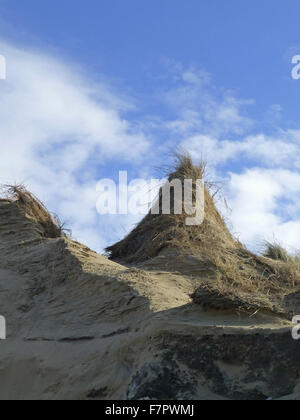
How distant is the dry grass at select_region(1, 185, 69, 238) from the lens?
9984 millimetres

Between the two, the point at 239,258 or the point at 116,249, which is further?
the point at 116,249

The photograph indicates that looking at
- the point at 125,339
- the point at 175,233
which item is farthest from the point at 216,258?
the point at 125,339

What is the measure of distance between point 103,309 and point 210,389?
1854 mm

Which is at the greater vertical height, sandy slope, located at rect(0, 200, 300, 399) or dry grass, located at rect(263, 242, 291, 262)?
dry grass, located at rect(263, 242, 291, 262)

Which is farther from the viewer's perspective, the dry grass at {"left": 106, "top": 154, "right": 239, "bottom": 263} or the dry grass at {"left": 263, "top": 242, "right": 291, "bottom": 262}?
the dry grass at {"left": 263, "top": 242, "right": 291, "bottom": 262}

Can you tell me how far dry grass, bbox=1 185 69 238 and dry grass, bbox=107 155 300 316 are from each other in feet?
3.15

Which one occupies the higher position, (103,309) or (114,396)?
(103,309)

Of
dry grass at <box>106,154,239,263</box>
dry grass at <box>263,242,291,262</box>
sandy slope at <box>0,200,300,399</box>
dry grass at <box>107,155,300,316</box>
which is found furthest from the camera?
dry grass at <box>263,242,291,262</box>

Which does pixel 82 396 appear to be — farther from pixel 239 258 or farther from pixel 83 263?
pixel 239 258

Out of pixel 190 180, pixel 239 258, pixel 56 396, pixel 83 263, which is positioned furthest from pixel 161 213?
pixel 56 396

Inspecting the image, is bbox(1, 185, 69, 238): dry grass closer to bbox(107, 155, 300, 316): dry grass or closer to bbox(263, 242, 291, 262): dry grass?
bbox(107, 155, 300, 316): dry grass

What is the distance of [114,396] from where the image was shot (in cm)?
556

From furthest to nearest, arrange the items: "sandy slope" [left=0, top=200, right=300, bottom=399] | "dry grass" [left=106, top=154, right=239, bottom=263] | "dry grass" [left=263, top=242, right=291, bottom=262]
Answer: "dry grass" [left=263, top=242, right=291, bottom=262] < "dry grass" [left=106, top=154, right=239, bottom=263] < "sandy slope" [left=0, top=200, right=300, bottom=399]

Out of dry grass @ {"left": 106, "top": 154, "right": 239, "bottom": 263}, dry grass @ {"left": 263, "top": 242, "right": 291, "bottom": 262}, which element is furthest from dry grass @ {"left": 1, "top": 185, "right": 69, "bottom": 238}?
dry grass @ {"left": 263, "top": 242, "right": 291, "bottom": 262}
